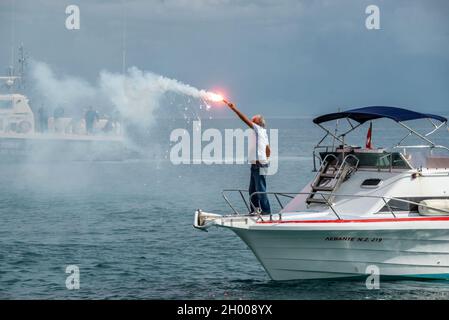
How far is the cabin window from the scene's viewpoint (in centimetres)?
2734

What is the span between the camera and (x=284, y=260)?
26719mm

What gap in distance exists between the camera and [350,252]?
86.9 feet

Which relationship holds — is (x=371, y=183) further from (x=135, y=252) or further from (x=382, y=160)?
(x=135, y=252)

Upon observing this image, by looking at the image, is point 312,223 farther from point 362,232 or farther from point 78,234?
point 78,234

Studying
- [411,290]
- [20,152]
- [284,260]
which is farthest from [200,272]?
[20,152]

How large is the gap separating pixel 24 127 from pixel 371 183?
15866cm

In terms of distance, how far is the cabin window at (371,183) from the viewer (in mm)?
27344

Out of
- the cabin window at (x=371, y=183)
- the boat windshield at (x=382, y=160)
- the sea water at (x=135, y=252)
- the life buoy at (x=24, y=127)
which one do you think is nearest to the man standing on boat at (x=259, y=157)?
the sea water at (x=135, y=252)

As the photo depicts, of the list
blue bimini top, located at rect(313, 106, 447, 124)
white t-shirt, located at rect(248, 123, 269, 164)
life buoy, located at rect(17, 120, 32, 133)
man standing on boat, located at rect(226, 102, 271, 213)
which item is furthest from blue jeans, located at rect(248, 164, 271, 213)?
life buoy, located at rect(17, 120, 32, 133)

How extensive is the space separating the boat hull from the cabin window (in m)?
1.63

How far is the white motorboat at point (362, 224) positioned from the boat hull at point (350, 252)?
0.08 feet

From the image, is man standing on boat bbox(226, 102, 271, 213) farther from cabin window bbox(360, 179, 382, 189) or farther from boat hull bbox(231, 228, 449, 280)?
cabin window bbox(360, 179, 382, 189)

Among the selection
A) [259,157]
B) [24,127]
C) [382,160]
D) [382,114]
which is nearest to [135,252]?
[259,157]

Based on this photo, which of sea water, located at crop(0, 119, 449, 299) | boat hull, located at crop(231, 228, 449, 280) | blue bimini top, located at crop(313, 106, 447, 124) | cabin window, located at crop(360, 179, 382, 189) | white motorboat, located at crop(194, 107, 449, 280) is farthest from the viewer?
blue bimini top, located at crop(313, 106, 447, 124)
